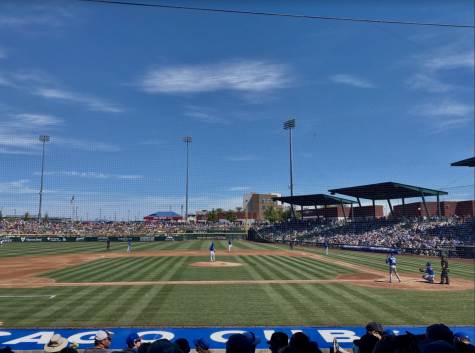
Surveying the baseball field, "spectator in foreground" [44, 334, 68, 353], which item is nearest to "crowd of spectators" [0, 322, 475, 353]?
"spectator in foreground" [44, 334, 68, 353]

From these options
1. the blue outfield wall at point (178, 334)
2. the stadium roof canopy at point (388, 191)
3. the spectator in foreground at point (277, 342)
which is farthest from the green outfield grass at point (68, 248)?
the spectator in foreground at point (277, 342)

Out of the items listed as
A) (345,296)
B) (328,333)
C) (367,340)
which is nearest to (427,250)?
(345,296)

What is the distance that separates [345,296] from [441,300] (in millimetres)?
3427

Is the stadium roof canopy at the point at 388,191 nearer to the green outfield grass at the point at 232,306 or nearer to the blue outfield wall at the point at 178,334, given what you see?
the green outfield grass at the point at 232,306

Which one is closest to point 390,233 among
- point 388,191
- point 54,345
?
point 388,191

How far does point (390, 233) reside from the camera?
36.6m

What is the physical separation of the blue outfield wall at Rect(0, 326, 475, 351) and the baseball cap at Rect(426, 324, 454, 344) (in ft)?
16.1

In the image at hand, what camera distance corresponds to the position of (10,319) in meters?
9.38

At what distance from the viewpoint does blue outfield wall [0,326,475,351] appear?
765cm

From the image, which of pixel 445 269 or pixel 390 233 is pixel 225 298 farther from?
pixel 390 233

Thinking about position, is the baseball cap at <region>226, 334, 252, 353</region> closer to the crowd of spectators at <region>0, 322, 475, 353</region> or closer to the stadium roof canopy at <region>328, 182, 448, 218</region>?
the crowd of spectators at <region>0, 322, 475, 353</region>

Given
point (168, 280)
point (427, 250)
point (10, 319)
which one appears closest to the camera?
point (10, 319)

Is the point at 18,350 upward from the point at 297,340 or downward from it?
downward

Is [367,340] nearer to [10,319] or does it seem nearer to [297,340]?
[297,340]
